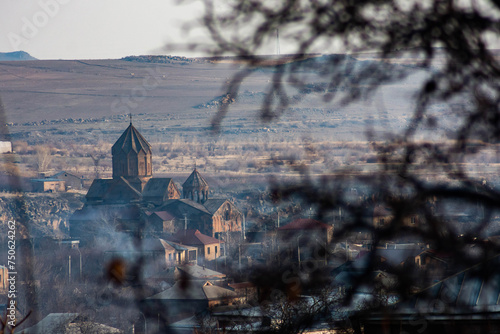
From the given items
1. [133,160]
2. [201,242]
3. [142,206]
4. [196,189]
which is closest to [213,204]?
[196,189]

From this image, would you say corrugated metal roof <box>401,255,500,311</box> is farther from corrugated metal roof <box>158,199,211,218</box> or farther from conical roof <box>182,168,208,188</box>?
conical roof <box>182,168,208,188</box>

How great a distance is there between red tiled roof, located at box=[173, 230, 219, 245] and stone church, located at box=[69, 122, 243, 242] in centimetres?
174

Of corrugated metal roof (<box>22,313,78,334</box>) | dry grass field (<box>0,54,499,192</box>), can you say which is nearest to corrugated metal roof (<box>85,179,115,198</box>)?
dry grass field (<box>0,54,499,192</box>)

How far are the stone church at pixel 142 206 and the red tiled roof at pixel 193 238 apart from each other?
1.74 meters

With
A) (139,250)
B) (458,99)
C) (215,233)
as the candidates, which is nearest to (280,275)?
(458,99)

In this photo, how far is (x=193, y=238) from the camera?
45719 mm

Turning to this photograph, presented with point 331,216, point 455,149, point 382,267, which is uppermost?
point 455,149

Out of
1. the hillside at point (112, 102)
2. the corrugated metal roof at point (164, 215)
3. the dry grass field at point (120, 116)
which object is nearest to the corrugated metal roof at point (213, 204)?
the corrugated metal roof at point (164, 215)

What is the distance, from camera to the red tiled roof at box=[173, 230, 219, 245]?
45375 millimetres

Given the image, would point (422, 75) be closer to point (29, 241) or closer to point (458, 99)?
point (458, 99)

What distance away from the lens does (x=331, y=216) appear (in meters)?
2.83

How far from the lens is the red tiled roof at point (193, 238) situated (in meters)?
45.4

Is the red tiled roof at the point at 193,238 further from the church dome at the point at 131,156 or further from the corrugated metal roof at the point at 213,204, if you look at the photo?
the church dome at the point at 131,156

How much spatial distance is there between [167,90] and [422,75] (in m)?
88.8
